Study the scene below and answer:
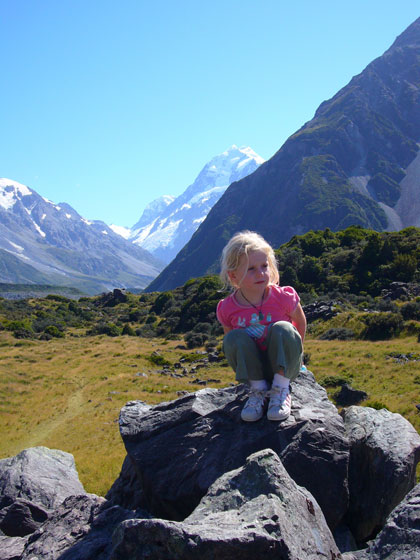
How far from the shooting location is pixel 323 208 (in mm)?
171875

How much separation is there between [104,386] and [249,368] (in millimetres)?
23161

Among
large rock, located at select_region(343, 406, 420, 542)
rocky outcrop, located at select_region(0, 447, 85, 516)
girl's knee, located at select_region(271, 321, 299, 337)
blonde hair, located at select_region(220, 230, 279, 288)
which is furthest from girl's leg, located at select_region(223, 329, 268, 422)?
rocky outcrop, located at select_region(0, 447, 85, 516)

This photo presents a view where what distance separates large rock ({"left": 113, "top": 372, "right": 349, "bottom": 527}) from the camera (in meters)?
5.54

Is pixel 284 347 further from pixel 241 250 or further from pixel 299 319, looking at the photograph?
pixel 241 250

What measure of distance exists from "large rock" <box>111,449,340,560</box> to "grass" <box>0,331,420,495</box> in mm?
8216

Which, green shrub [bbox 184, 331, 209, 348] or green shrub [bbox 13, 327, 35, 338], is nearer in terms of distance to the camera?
green shrub [bbox 184, 331, 209, 348]

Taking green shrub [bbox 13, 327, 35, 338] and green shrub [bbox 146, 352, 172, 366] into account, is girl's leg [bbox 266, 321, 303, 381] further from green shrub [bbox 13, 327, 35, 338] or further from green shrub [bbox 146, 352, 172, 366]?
green shrub [bbox 13, 327, 35, 338]

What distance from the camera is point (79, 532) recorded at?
5.81m

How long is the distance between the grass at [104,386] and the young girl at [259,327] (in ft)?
24.5

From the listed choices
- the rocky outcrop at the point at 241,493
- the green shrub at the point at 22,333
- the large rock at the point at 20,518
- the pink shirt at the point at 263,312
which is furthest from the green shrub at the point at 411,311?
the green shrub at the point at 22,333

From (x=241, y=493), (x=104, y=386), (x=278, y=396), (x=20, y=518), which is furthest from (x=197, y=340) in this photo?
(x=241, y=493)

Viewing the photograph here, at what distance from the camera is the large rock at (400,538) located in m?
3.96

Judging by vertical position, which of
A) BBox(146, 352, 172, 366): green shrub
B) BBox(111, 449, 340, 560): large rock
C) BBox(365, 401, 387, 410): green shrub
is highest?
BBox(111, 449, 340, 560): large rock

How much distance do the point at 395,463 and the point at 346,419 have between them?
56.8 inches
